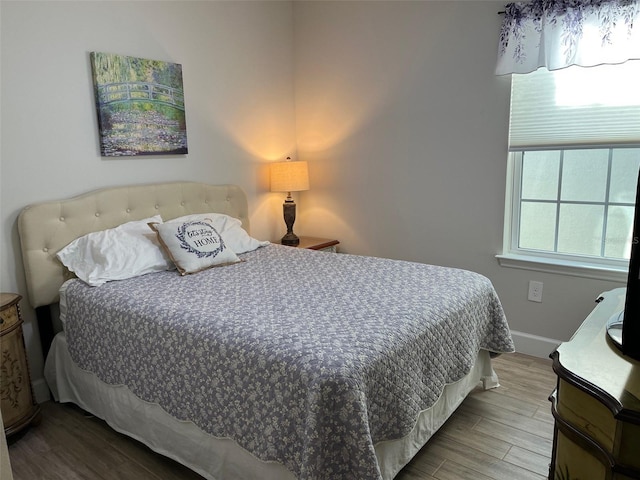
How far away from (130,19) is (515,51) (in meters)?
2.33

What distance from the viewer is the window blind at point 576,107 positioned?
2453 mm

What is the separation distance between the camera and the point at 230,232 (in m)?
3.04

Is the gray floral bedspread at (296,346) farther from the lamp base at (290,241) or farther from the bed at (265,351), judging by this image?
the lamp base at (290,241)

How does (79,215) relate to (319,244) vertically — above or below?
above

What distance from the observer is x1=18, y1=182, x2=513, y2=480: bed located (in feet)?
4.77

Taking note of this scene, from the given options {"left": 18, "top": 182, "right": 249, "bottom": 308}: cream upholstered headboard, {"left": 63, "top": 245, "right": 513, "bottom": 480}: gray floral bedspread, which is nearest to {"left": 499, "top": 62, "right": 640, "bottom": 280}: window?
{"left": 63, "top": 245, "right": 513, "bottom": 480}: gray floral bedspread

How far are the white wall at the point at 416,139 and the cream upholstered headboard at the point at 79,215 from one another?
117cm

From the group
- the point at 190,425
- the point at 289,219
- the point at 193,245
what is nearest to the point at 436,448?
the point at 190,425

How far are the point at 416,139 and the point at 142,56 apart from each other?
1908 millimetres

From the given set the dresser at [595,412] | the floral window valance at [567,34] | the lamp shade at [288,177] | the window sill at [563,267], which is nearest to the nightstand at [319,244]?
the lamp shade at [288,177]

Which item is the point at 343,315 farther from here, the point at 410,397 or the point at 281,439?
the point at 281,439

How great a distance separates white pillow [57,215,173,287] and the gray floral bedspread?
0.26ft

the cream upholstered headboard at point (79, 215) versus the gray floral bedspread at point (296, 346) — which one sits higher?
the cream upholstered headboard at point (79, 215)

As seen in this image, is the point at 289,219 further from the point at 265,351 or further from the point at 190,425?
the point at 265,351
